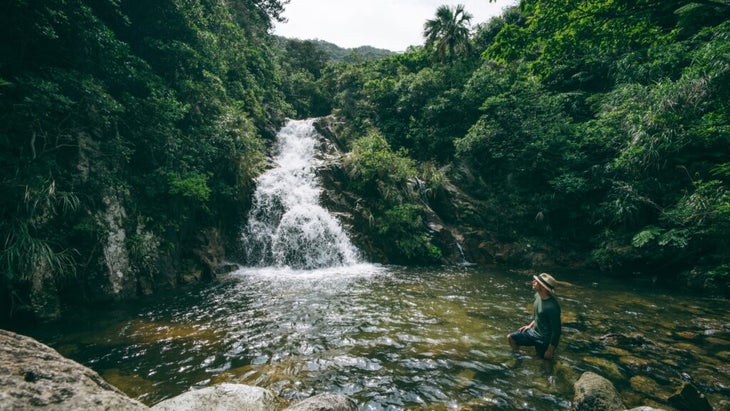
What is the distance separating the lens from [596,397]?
3.92 meters

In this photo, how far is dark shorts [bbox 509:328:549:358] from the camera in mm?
5414

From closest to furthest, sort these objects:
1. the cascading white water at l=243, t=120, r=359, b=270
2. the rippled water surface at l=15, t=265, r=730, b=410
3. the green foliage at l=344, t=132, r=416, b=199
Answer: the rippled water surface at l=15, t=265, r=730, b=410 → the cascading white water at l=243, t=120, r=359, b=270 → the green foliage at l=344, t=132, r=416, b=199

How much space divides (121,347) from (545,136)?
19.5 m

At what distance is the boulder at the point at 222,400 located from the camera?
3.46 metres

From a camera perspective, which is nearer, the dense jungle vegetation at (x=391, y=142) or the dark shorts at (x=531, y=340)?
the dark shorts at (x=531, y=340)

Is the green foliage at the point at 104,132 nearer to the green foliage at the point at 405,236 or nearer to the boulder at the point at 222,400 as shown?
the boulder at the point at 222,400

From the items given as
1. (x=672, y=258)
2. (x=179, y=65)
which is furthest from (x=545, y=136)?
(x=179, y=65)

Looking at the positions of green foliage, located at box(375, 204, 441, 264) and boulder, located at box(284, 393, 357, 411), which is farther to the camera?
green foliage, located at box(375, 204, 441, 264)

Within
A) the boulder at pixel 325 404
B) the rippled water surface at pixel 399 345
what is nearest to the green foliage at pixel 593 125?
the rippled water surface at pixel 399 345

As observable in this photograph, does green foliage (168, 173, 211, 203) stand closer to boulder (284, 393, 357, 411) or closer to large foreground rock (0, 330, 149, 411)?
large foreground rock (0, 330, 149, 411)

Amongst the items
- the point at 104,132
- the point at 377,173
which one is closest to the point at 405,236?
the point at 377,173

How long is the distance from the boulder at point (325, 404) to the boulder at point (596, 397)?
9.85ft

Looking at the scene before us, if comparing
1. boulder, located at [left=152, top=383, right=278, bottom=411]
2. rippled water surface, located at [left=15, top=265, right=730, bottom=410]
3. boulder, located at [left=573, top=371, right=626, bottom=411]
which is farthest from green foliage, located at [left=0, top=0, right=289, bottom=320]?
boulder, located at [left=573, top=371, right=626, bottom=411]

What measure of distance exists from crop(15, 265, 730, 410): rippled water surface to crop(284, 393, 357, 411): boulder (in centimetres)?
65
